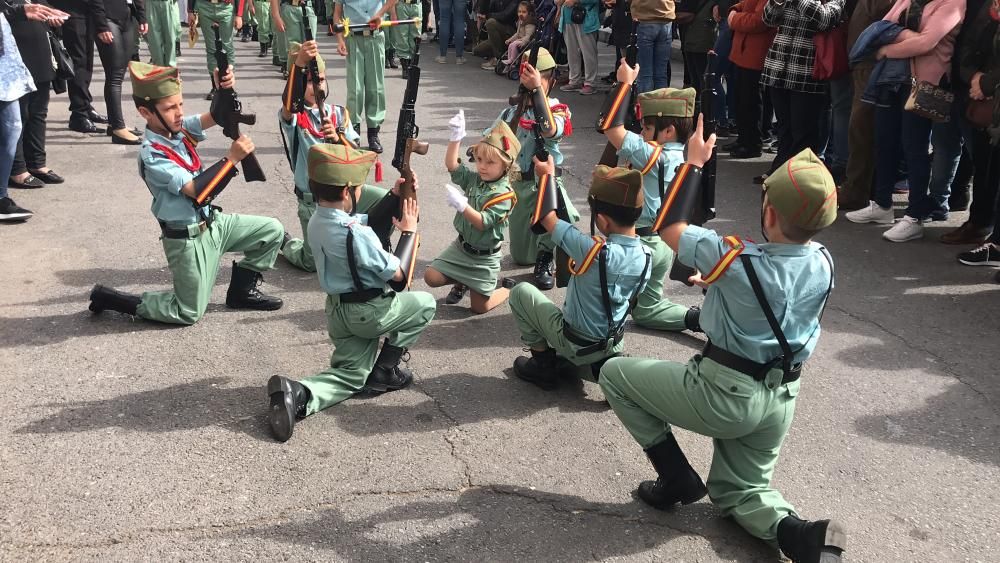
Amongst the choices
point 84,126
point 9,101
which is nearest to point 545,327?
point 9,101

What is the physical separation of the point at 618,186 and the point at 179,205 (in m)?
2.69

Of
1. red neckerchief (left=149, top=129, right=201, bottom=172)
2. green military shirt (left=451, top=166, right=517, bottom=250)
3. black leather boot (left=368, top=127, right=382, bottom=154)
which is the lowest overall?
black leather boot (left=368, top=127, right=382, bottom=154)

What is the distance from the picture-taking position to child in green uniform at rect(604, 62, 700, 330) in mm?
5586

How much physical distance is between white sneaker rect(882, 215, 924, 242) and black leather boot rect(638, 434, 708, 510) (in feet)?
13.8

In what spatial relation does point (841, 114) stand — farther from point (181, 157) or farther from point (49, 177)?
point (49, 177)

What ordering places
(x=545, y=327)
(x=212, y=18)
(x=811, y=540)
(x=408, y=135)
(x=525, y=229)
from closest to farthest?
(x=811, y=540)
(x=545, y=327)
(x=408, y=135)
(x=525, y=229)
(x=212, y=18)

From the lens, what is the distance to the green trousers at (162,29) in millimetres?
11031

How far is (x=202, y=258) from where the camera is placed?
5.64m

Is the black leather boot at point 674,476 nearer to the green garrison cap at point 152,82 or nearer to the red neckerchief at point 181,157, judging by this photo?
the red neckerchief at point 181,157

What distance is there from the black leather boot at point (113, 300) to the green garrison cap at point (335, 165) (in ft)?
5.91

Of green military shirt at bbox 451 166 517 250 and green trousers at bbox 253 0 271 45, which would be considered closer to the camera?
green military shirt at bbox 451 166 517 250

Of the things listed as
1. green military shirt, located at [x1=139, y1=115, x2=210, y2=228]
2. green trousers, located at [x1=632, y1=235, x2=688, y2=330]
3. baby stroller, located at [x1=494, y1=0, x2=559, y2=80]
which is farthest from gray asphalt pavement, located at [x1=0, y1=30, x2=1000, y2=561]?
baby stroller, located at [x1=494, y1=0, x2=559, y2=80]

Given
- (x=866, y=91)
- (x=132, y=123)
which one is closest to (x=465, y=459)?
(x=866, y=91)

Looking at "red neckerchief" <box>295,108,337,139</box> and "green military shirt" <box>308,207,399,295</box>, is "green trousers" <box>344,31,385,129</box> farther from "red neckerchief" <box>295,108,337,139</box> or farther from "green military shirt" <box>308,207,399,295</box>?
"green military shirt" <box>308,207,399,295</box>
